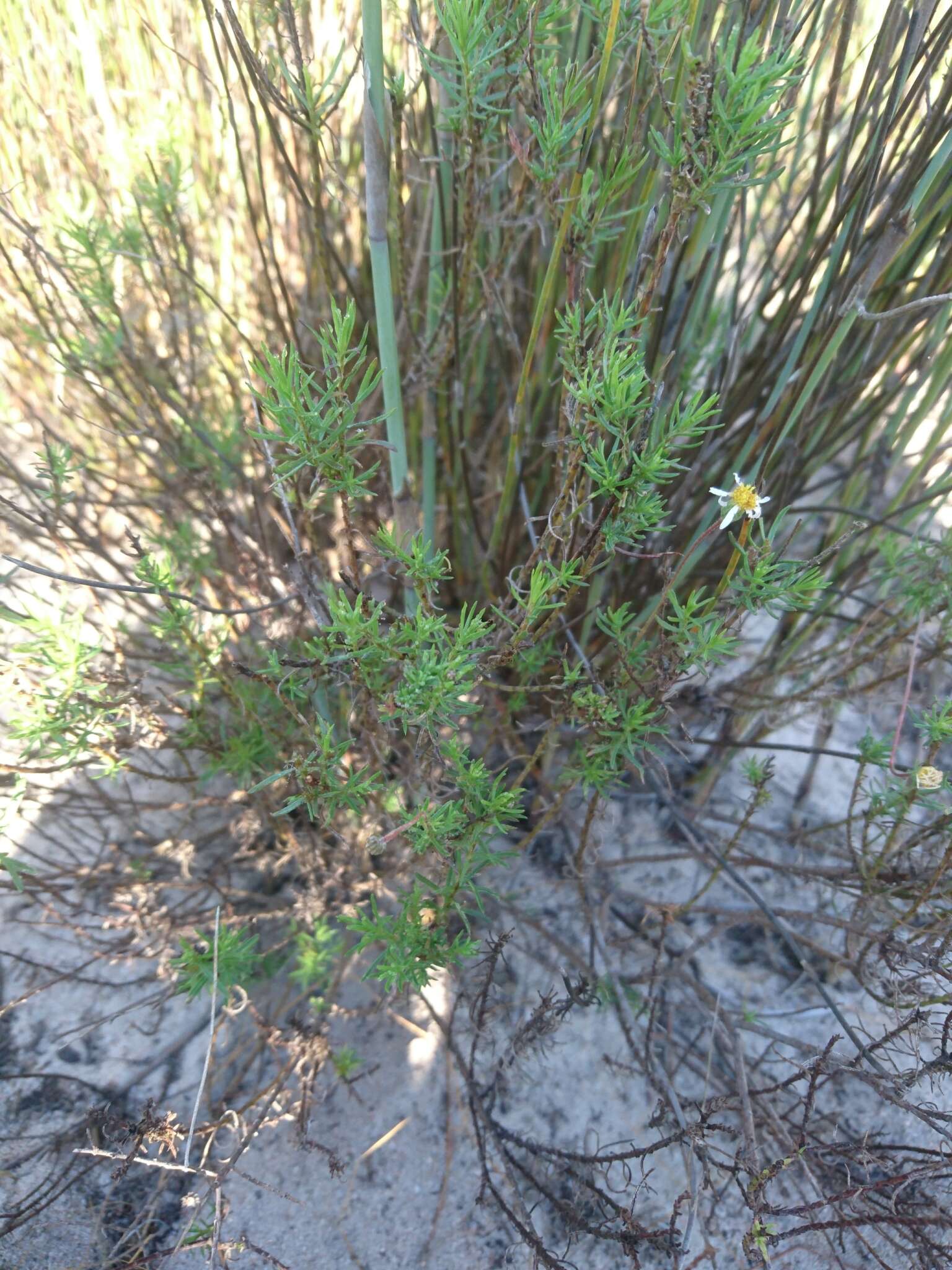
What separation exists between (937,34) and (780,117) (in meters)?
0.43

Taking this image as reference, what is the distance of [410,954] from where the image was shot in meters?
1.11

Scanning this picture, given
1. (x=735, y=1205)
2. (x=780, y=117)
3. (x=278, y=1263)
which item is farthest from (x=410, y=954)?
(x=780, y=117)

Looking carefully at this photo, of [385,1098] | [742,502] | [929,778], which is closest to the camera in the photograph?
[742,502]

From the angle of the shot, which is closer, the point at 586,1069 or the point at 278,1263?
the point at 278,1263

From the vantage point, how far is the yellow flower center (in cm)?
91

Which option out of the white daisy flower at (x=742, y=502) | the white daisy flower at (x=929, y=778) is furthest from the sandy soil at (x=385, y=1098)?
the white daisy flower at (x=742, y=502)

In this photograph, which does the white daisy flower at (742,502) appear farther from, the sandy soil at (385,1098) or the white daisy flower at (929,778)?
the sandy soil at (385,1098)

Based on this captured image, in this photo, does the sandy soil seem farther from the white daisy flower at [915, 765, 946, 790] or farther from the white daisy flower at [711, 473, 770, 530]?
the white daisy flower at [711, 473, 770, 530]

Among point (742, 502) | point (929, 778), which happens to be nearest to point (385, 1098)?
point (929, 778)

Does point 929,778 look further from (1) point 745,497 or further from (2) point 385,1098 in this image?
(2) point 385,1098

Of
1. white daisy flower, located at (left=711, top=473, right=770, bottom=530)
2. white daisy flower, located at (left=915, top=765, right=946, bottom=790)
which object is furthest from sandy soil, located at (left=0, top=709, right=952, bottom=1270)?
white daisy flower, located at (left=711, top=473, right=770, bottom=530)

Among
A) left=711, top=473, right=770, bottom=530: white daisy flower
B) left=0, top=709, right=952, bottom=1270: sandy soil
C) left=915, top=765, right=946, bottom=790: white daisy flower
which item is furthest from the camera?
left=0, top=709, right=952, bottom=1270: sandy soil

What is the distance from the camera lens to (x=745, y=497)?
0.91 metres

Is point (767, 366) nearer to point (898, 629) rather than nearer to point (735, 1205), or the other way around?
point (898, 629)
